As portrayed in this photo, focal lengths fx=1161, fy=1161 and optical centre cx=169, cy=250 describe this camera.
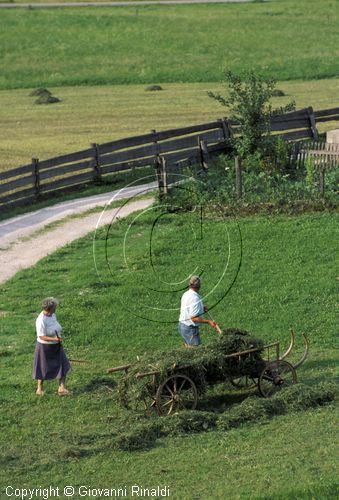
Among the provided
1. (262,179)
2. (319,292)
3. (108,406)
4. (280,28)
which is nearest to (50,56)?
(280,28)

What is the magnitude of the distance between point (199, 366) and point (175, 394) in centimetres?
55

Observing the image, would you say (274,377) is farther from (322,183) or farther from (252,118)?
(252,118)

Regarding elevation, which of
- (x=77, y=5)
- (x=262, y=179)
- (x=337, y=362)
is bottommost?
(x=337, y=362)

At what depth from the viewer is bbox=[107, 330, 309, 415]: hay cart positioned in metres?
17.1

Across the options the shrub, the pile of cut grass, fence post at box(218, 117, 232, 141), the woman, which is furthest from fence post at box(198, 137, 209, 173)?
the pile of cut grass

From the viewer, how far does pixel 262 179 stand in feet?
96.9

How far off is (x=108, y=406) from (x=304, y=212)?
11306mm

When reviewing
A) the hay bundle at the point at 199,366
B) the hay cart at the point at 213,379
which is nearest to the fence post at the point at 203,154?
the hay cart at the point at 213,379

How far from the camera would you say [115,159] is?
1339 inches

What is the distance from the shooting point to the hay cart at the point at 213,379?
17.1 m

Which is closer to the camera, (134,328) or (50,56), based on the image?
(134,328)

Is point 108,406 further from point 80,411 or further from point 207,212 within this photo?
point 207,212

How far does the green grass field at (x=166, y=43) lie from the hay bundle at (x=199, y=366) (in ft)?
156

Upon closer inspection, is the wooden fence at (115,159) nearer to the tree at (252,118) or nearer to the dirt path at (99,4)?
the tree at (252,118)
